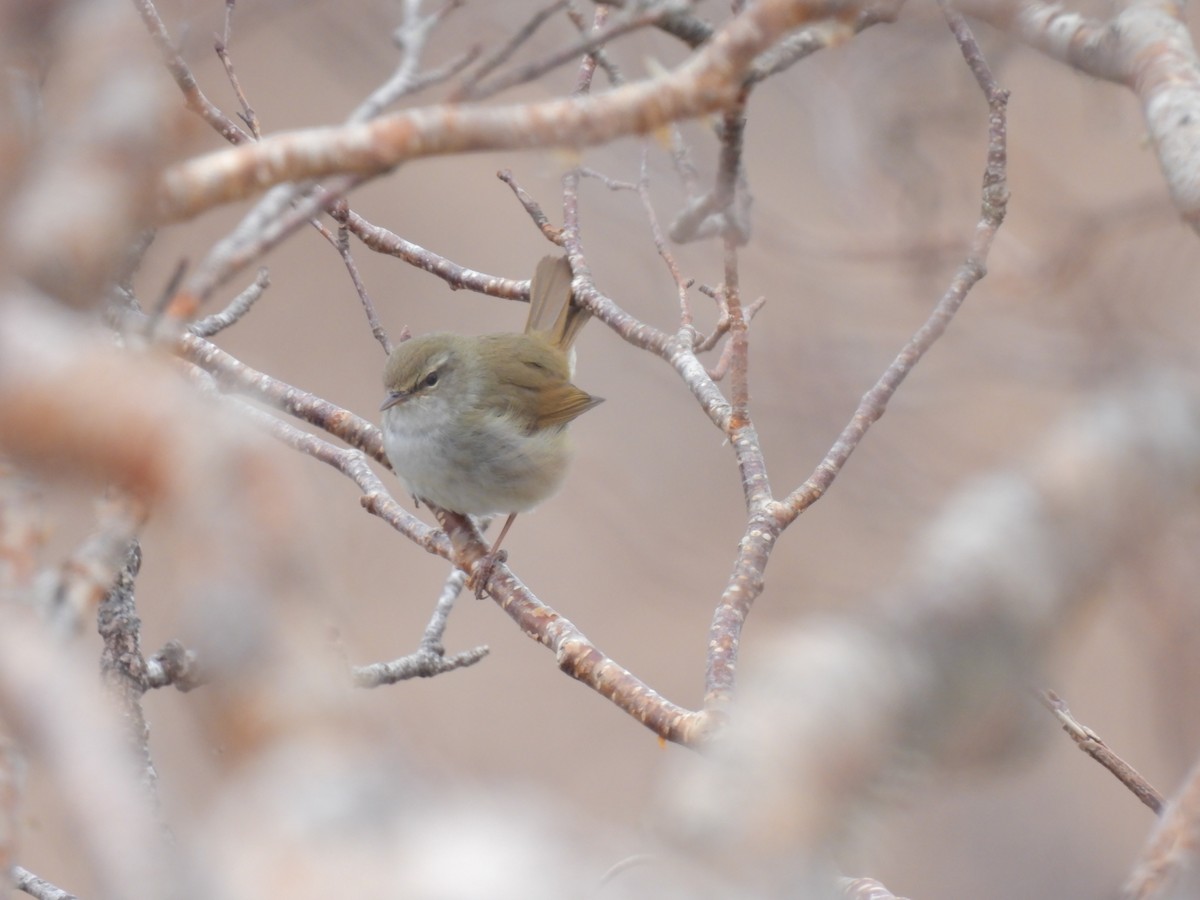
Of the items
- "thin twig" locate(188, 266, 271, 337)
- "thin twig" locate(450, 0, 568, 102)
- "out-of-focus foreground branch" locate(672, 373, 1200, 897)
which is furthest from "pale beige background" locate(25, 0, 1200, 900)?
"thin twig" locate(188, 266, 271, 337)

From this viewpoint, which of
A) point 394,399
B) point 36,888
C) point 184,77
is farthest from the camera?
point 394,399

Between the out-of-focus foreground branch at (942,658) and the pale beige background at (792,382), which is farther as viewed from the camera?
the pale beige background at (792,382)

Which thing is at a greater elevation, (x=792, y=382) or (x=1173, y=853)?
(x=792, y=382)

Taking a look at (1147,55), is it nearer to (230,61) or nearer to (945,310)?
(945,310)

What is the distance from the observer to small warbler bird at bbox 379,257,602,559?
3.55 metres

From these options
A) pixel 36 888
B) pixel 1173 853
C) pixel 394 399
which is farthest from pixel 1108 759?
pixel 394 399

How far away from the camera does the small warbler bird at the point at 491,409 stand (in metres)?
3.55

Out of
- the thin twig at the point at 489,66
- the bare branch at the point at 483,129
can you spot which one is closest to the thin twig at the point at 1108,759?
the bare branch at the point at 483,129

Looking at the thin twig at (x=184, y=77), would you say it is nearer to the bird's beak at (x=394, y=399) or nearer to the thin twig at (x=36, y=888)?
the bird's beak at (x=394, y=399)

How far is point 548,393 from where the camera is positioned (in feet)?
13.8

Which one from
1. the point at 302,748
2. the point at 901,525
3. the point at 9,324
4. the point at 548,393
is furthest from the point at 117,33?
the point at 548,393

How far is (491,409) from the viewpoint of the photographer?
3947mm

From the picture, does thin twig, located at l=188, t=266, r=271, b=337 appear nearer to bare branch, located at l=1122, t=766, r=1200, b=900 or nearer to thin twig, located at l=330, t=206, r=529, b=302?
thin twig, located at l=330, t=206, r=529, b=302

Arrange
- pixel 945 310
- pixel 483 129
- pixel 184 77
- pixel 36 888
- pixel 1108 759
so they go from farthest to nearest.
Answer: pixel 184 77 < pixel 945 310 < pixel 36 888 < pixel 1108 759 < pixel 483 129
